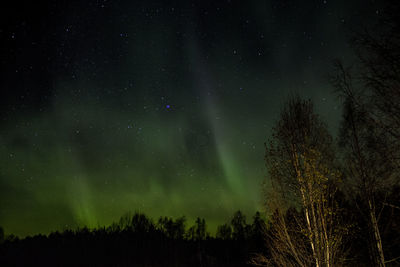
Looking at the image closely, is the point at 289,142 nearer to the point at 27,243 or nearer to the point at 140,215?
the point at 140,215

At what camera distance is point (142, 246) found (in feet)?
206

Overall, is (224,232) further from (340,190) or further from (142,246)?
(340,190)

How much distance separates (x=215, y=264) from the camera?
57812 mm

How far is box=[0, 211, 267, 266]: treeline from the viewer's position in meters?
57.2

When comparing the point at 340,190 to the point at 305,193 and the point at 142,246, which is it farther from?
the point at 142,246

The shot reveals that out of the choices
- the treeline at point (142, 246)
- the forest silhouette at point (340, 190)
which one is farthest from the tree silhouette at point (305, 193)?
the treeline at point (142, 246)

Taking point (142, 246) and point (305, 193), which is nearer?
point (305, 193)

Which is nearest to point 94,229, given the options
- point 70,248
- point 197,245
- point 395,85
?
point 70,248

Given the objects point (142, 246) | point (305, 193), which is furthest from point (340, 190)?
point (142, 246)

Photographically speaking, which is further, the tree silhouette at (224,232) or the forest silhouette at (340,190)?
the tree silhouette at (224,232)

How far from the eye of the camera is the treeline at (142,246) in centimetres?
5722

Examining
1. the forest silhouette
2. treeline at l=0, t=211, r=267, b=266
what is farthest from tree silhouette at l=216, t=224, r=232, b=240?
the forest silhouette

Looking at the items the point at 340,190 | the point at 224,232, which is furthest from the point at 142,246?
the point at 340,190

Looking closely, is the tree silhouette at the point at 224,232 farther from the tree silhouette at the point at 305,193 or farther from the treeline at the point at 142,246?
the tree silhouette at the point at 305,193
